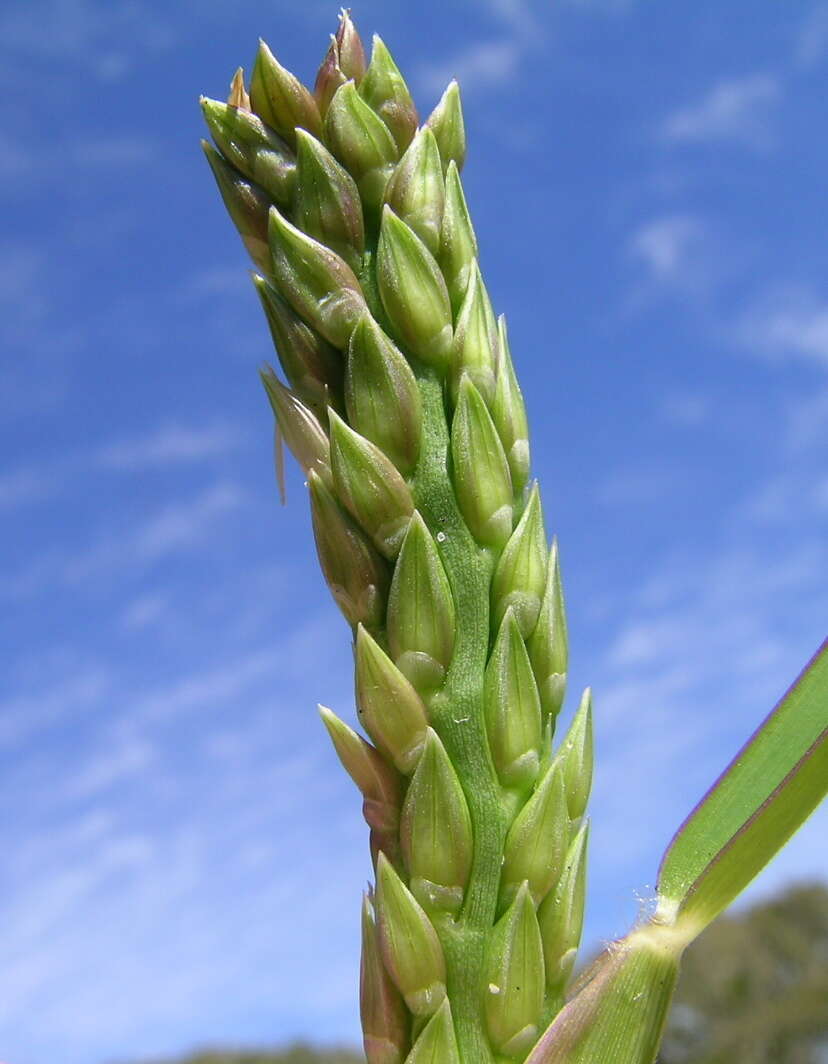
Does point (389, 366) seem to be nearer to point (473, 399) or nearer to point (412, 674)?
point (473, 399)

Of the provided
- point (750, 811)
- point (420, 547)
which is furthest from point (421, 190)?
point (750, 811)

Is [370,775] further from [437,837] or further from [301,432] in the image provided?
[301,432]

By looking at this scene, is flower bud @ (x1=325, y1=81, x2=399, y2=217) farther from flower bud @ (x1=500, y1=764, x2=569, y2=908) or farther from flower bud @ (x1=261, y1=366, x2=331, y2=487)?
flower bud @ (x1=500, y1=764, x2=569, y2=908)

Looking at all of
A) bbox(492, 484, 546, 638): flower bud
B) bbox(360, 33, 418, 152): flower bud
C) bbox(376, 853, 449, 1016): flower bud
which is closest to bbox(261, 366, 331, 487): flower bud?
bbox(492, 484, 546, 638): flower bud

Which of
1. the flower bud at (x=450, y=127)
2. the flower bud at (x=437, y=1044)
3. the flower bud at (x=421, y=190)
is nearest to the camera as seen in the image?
the flower bud at (x=437, y=1044)

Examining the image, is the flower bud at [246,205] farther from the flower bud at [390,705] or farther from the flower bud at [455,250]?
the flower bud at [390,705]

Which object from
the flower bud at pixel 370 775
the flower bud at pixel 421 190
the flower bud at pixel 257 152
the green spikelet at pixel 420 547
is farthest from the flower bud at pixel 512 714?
the flower bud at pixel 257 152
